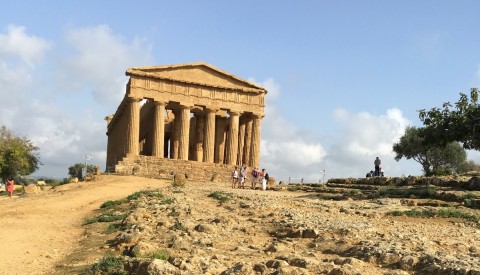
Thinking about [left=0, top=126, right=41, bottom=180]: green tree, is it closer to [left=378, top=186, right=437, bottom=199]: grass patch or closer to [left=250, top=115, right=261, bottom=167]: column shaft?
[left=250, top=115, right=261, bottom=167]: column shaft

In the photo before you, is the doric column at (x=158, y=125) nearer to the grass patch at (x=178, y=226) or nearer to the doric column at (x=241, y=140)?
the doric column at (x=241, y=140)

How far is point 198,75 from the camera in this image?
49.6m

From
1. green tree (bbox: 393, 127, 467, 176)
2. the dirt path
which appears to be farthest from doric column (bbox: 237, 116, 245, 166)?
green tree (bbox: 393, 127, 467, 176)

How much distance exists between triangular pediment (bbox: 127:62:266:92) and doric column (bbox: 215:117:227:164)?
6522mm

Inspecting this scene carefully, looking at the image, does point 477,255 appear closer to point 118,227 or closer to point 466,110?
point 118,227

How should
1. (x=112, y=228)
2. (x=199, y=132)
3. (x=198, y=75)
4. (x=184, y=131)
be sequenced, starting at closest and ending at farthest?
(x=112, y=228) → (x=184, y=131) → (x=198, y=75) → (x=199, y=132)

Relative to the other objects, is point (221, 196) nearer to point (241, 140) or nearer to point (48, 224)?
point (48, 224)

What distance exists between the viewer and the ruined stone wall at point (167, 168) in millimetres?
41656

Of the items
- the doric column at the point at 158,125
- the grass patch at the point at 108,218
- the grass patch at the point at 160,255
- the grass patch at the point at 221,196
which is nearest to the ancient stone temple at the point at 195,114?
the doric column at the point at 158,125

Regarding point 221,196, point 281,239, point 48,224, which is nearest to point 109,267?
point 281,239

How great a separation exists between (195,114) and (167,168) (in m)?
14.0

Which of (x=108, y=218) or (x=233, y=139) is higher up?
(x=233, y=139)

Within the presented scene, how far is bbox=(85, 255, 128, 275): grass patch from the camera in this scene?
1057 centimetres

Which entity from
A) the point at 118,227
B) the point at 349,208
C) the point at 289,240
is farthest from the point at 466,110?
the point at 118,227
